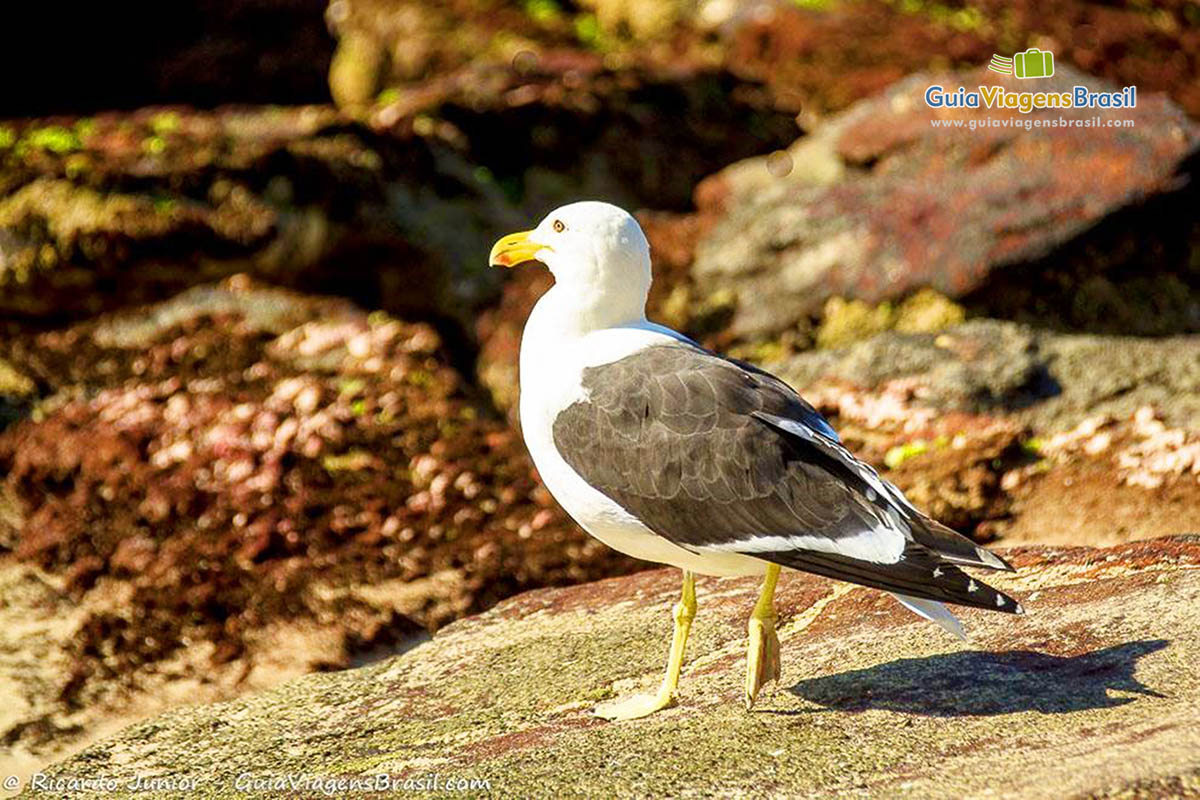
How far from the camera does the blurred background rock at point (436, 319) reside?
9.18 m

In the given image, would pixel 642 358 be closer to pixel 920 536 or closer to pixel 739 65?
pixel 920 536

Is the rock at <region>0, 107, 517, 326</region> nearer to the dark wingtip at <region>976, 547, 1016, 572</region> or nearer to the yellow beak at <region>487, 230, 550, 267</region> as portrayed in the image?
the yellow beak at <region>487, 230, 550, 267</region>

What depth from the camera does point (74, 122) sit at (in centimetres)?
1449

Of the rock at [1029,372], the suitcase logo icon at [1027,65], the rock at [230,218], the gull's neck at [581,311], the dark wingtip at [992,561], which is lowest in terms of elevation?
the dark wingtip at [992,561]

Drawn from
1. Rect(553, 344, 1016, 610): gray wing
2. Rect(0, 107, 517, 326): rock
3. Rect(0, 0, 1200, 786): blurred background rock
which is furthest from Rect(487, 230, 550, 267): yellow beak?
Rect(0, 107, 517, 326): rock

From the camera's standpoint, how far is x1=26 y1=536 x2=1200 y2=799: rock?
505 cm

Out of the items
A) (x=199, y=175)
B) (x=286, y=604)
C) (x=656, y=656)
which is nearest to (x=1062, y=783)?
(x=656, y=656)

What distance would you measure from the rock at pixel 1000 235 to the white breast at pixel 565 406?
5.65 m

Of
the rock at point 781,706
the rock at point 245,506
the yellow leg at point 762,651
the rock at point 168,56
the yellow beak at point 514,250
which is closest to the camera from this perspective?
the rock at point 781,706

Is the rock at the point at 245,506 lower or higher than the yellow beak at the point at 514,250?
lower

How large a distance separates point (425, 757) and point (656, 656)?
4.38 feet

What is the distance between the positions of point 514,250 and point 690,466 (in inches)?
64.3

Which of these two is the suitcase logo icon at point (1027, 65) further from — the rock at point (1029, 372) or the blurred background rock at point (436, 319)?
the rock at point (1029, 372)

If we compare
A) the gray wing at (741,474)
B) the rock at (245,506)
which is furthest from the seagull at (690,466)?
the rock at (245,506)
